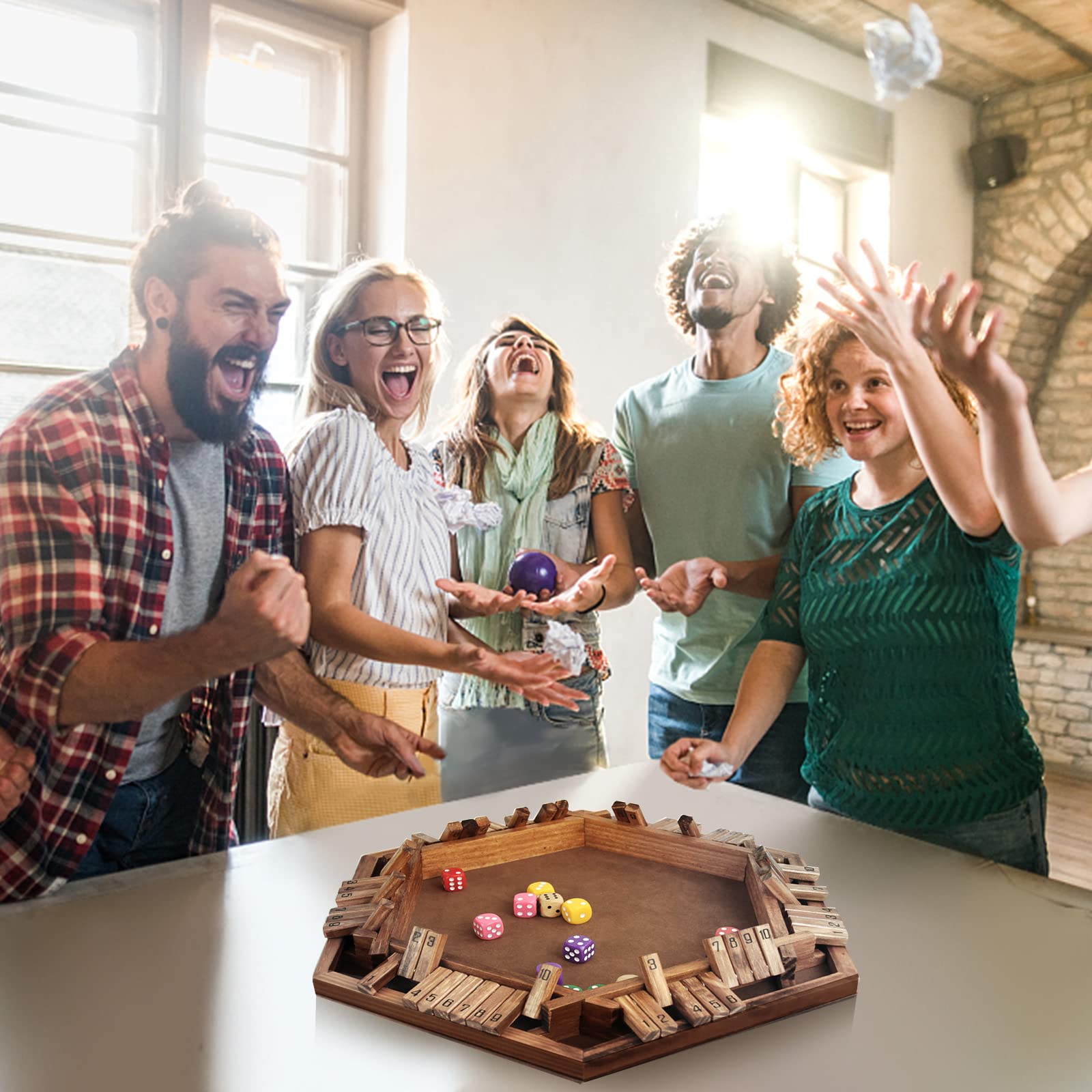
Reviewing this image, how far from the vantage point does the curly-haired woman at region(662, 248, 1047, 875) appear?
4.77 ft

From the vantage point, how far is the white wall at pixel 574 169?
329 cm

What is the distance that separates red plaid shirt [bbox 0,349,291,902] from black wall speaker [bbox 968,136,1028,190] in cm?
491

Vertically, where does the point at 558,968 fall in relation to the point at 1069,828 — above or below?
above

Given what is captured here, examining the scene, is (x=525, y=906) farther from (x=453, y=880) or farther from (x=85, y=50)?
(x=85, y=50)

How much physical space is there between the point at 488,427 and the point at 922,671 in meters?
1.12

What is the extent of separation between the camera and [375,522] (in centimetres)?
185

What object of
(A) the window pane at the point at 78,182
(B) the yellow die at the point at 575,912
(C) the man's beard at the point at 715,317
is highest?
(A) the window pane at the point at 78,182

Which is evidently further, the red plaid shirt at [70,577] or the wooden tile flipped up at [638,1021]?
the red plaid shirt at [70,577]

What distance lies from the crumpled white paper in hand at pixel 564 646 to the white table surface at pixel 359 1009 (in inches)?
33.0

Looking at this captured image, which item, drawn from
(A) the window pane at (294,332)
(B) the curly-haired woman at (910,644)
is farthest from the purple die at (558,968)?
(A) the window pane at (294,332)

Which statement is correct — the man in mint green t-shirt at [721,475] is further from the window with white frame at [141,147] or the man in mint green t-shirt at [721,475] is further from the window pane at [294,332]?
the window with white frame at [141,147]

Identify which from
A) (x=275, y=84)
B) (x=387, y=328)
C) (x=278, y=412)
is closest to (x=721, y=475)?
(x=387, y=328)

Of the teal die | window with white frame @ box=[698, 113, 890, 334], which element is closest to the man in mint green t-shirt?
the teal die

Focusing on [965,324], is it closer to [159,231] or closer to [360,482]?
[360,482]
